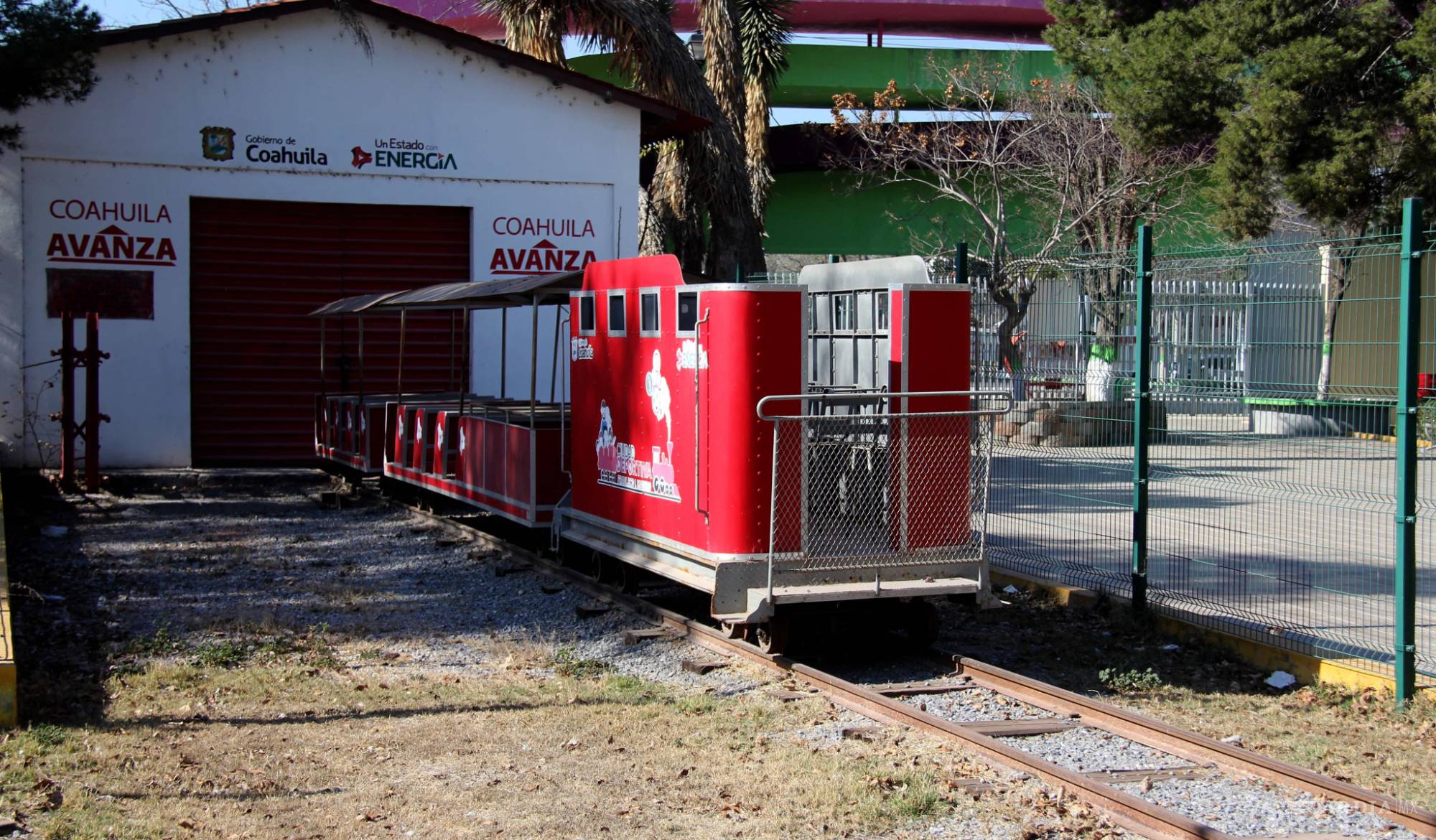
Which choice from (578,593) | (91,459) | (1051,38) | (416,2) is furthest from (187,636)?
(416,2)

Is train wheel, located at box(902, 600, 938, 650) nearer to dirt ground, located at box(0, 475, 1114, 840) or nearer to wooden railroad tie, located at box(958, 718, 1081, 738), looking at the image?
dirt ground, located at box(0, 475, 1114, 840)

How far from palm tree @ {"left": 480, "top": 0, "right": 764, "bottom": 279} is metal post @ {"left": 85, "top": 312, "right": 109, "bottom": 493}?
29.8ft

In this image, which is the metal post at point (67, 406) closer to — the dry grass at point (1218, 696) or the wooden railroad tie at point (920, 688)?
the dry grass at point (1218, 696)

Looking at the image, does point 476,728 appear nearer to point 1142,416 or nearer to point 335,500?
point 1142,416

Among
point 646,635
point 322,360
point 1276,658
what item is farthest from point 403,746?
point 322,360

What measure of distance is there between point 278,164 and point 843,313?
40.2ft

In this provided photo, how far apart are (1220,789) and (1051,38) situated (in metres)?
20.9

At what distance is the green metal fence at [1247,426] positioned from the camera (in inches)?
322

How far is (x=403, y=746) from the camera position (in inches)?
276

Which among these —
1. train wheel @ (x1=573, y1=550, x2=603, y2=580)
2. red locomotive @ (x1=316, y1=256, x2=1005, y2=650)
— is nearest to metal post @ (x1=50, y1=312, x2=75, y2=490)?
train wheel @ (x1=573, y1=550, x2=603, y2=580)

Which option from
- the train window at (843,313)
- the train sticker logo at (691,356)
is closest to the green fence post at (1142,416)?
the train window at (843,313)

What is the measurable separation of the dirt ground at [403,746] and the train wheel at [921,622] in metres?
1.44

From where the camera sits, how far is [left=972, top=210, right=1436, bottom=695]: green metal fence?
819 centimetres

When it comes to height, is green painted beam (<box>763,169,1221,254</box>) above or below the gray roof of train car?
above
